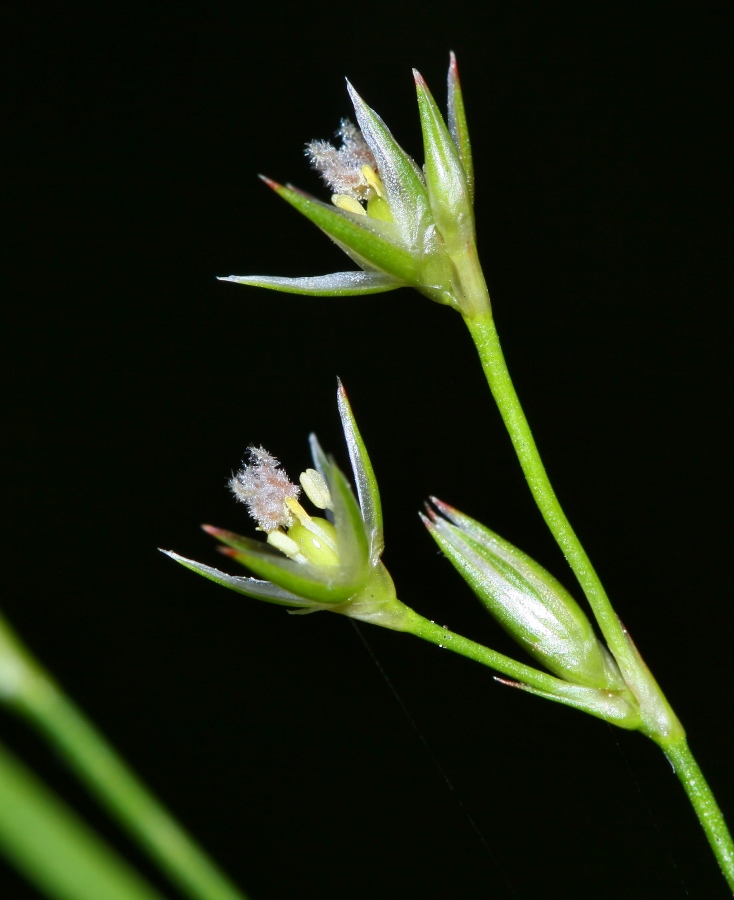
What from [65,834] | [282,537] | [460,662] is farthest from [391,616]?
[460,662]

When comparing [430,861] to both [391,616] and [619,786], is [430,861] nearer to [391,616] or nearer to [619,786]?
[619,786]

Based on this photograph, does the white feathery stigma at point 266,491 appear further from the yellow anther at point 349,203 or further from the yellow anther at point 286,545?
the yellow anther at point 349,203

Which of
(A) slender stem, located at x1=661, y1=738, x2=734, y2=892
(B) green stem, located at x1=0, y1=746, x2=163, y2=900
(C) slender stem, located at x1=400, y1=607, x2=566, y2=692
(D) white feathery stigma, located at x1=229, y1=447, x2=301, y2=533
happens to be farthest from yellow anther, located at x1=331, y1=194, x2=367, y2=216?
(B) green stem, located at x1=0, y1=746, x2=163, y2=900

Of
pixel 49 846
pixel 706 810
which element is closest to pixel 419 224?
pixel 706 810

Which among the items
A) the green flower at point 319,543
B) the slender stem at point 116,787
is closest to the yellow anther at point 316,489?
the green flower at point 319,543

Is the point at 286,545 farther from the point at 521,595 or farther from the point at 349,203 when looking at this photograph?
the point at 349,203
